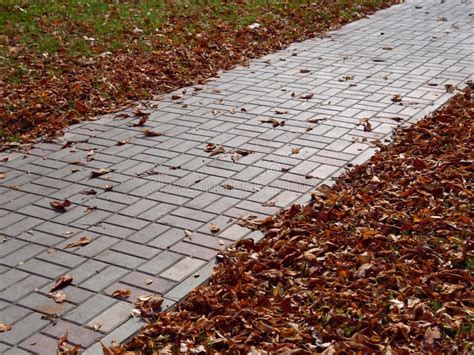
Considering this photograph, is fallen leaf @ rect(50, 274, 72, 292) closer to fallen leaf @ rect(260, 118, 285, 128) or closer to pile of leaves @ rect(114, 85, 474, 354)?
pile of leaves @ rect(114, 85, 474, 354)

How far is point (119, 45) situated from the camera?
Answer: 10367 mm

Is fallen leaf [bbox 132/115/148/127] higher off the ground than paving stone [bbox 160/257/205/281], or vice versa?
fallen leaf [bbox 132/115/148/127]

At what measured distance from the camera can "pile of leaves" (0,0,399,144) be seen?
26.0 feet

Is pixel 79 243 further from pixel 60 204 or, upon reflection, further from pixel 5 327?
pixel 5 327

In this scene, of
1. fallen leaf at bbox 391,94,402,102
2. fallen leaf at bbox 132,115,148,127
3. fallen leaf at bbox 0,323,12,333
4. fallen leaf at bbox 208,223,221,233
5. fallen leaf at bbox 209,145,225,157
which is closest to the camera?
fallen leaf at bbox 0,323,12,333

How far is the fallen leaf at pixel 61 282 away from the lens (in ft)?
14.3

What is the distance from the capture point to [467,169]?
5852mm

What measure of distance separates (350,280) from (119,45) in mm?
7034

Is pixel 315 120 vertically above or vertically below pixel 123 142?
below

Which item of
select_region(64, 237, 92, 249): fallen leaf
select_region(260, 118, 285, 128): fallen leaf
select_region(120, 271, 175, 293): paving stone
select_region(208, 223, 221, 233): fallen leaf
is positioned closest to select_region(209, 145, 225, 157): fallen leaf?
select_region(260, 118, 285, 128): fallen leaf

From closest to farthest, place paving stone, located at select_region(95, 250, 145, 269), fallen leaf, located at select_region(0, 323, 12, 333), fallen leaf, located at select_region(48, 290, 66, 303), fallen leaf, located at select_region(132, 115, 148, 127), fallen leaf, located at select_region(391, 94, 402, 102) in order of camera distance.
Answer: fallen leaf, located at select_region(0, 323, 12, 333) → fallen leaf, located at select_region(48, 290, 66, 303) → paving stone, located at select_region(95, 250, 145, 269) → fallen leaf, located at select_region(132, 115, 148, 127) → fallen leaf, located at select_region(391, 94, 402, 102)

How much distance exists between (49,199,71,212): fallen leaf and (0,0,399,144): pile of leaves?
65.4 inches

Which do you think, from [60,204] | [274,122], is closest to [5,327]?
[60,204]

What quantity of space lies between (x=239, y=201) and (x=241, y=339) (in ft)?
6.01
